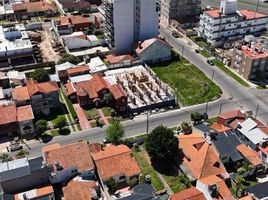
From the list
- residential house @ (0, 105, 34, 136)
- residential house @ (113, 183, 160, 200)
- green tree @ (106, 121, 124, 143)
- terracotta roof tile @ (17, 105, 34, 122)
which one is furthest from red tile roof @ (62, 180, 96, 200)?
terracotta roof tile @ (17, 105, 34, 122)

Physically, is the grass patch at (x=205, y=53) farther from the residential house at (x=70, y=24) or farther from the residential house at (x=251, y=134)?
the residential house at (x=70, y=24)

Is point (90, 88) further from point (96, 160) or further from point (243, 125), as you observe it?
point (243, 125)

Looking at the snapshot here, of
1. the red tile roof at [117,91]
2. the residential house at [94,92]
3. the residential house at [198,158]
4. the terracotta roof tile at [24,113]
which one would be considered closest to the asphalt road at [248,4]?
the red tile roof at [117,91]

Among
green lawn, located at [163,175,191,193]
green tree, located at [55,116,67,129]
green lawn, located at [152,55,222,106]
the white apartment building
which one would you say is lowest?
green lawn, located at [163,175,191,193]

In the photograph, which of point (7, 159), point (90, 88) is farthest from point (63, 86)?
point (7, 159)

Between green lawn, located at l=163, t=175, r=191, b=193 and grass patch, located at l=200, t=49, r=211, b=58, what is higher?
grass patch, located at l=200, t=49, r=211, b=58

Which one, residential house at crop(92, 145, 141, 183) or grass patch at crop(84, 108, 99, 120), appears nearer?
residential house at crop(92, 145, 141, 183)

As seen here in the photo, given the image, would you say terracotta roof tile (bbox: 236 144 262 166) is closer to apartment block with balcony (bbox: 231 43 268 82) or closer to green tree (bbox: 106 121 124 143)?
green tree (bbox: 106 121 124 143)
